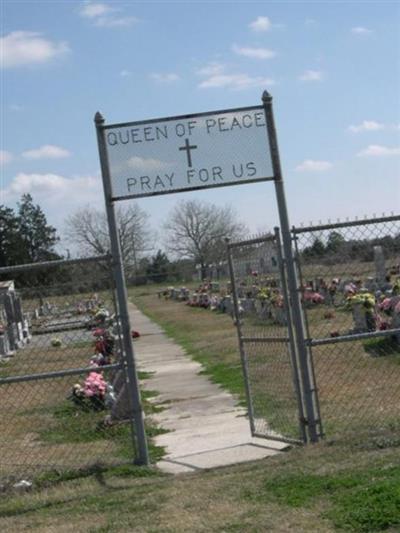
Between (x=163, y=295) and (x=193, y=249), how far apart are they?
72.2 feet

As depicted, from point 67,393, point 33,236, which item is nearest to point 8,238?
point 33,236

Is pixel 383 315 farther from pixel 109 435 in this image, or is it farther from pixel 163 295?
pixel 163 295

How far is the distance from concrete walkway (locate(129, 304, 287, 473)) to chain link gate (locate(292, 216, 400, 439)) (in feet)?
2.94

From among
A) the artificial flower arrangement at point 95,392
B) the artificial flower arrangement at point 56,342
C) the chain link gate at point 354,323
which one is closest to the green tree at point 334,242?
the chain link gate at point 354,323

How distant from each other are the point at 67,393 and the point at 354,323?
461 centimetres

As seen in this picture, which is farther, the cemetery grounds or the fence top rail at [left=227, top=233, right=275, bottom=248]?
the fence top rail at [left=227, top=233, right=275, bottom=248]

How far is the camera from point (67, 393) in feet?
50.5

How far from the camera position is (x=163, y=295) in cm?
6750

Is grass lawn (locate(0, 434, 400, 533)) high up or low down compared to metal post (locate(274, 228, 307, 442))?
down

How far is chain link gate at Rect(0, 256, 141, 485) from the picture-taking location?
8.59 m

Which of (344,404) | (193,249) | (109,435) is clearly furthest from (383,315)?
(193,249)

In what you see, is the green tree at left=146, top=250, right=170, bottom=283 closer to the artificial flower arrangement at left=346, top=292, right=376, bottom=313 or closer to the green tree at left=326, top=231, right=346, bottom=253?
the artificial flower arrangement at left=346, top=292, right=376, bottom=313

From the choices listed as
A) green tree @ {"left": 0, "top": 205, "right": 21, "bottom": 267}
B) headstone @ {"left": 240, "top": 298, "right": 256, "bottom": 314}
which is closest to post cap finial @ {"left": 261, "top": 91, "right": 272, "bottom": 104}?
headstone @ {"left": 240, "top": 298, "right": 256, "bottom": 314}

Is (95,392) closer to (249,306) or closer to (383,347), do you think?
(249,306)
